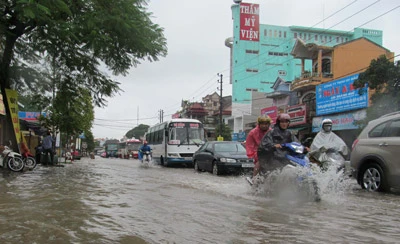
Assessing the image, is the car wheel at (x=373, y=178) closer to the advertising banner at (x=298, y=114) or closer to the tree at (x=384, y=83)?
the tree at (x=384, y=83)

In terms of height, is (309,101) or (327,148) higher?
(309,101)

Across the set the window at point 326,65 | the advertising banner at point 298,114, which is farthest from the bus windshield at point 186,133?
the window at point 326,65

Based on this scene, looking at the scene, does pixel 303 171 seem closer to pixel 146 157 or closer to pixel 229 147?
pixel 229 147

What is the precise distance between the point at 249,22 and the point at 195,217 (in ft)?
199

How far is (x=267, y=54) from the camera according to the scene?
64.6 m

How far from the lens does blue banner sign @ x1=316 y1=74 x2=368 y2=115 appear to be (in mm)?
24047

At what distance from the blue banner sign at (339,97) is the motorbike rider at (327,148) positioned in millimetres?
16457

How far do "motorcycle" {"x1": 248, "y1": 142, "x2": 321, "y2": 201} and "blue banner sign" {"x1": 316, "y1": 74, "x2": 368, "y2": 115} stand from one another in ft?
60.4

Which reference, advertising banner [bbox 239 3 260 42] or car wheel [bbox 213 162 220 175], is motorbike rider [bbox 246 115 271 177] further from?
advertising banner [bbox 239 3 260 42]

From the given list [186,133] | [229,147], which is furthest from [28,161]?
[186,133]

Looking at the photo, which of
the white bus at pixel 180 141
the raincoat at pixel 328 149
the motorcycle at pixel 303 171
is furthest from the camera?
the white bus at pixel 180 141

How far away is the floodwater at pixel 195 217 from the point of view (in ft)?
12.6

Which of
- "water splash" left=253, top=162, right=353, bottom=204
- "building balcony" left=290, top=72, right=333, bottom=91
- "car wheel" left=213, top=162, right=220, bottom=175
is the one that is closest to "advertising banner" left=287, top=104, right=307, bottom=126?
"building balcony" left=290, top=72, right=333, bottom=91

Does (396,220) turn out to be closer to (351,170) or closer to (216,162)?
(351,170)
